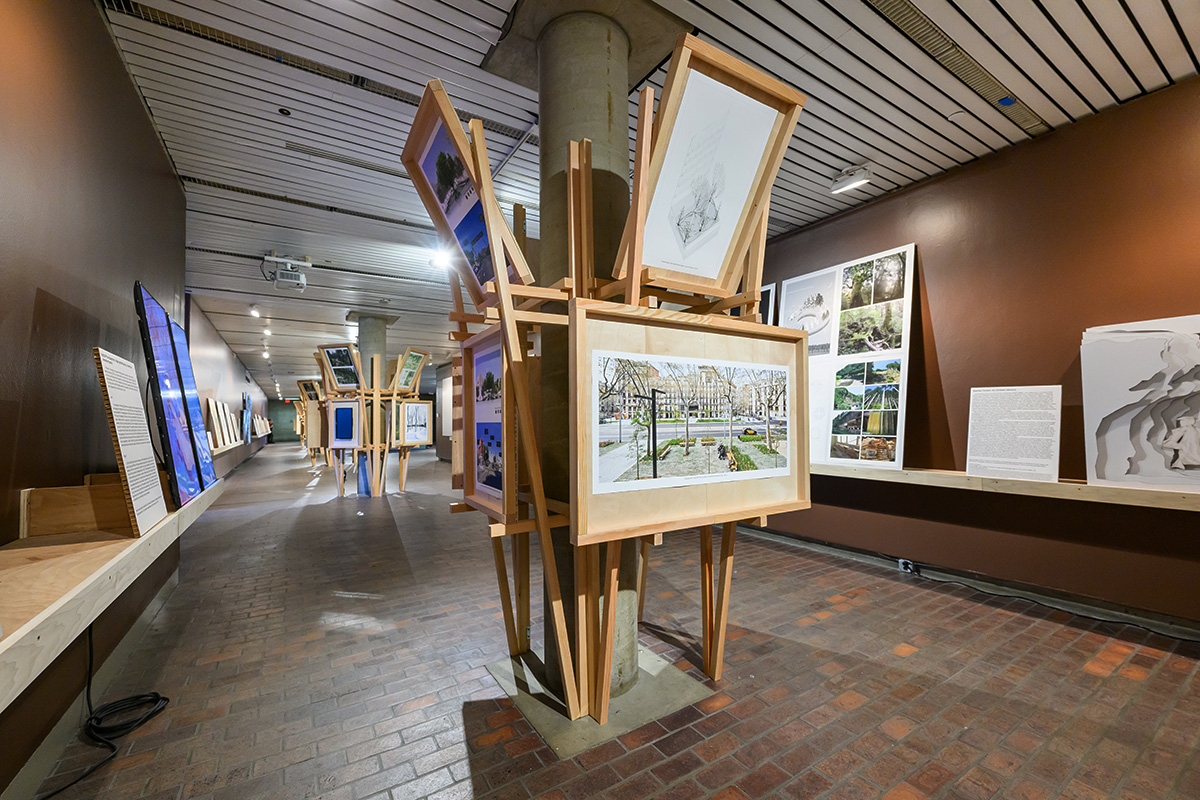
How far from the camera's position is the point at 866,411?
459cm

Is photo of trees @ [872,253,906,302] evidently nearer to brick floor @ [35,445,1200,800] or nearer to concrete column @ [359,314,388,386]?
brick floor @ [35,445,1200,800]

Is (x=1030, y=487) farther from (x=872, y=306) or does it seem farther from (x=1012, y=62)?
(x=1012, y=62)

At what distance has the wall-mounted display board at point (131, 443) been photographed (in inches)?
72.3

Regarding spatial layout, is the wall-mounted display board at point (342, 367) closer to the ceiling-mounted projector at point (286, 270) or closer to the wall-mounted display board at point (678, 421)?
the ceiling-mounted projector at point (286, 270)

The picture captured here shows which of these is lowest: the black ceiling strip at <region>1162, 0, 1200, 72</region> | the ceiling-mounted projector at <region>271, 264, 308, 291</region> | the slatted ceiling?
the ceiling-mounted projector at <region>271, 264, 308, 291</region>

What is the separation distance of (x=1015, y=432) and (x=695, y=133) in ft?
11.9

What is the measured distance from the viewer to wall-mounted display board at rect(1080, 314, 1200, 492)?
2.97 metres

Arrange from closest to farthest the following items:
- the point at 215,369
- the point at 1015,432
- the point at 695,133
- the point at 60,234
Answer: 1. the point at 695,133
2. the point at 60,234
3. the point at 1015,432
4. the point at 215,369

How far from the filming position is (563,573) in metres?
2.41

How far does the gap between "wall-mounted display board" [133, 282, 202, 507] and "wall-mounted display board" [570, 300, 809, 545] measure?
6.79ft

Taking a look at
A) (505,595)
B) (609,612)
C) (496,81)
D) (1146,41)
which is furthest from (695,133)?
(1146,41)

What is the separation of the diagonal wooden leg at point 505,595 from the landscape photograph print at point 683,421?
3.40ft

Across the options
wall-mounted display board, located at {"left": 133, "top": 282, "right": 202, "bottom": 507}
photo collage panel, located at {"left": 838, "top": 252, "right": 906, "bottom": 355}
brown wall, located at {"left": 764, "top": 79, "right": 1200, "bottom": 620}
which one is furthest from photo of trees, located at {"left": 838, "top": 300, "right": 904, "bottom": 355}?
wall-mounted display board, located at {"left": 133, "top": 282, "right": 202, "bottom": 507}

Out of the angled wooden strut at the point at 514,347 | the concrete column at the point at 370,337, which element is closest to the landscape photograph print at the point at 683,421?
the angled wooden strut at the point at 514,347
